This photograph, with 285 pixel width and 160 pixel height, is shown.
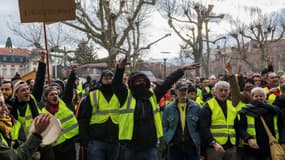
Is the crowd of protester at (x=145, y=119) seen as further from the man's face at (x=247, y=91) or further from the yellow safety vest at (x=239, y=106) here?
the man's face at (x=247, y=91)

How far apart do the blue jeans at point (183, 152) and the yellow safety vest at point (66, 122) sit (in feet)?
4.98

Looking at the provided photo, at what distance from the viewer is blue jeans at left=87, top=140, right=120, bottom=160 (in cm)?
645

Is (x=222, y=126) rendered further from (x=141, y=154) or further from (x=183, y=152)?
(x=141, y=154)

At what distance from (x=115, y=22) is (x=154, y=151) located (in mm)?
20752

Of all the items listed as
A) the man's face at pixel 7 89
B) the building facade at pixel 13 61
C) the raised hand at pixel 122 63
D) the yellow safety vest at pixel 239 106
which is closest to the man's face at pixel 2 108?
the raised hand at pixel 122 63

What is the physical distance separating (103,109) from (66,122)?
588mm

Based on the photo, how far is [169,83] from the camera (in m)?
6.48

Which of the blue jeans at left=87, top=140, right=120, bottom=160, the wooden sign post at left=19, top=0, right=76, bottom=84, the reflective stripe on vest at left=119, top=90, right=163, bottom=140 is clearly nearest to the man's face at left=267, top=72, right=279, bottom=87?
the reflective stripe on vest at left=119, top=90, right=163, bottom=140

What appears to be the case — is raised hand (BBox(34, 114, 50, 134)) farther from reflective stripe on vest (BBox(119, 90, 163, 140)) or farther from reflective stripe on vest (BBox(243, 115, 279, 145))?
reflective stripe on vest (BBox(243, 115, 279, 145))

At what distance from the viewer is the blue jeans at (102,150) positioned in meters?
6.45

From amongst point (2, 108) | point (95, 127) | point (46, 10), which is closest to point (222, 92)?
point (95, 127)

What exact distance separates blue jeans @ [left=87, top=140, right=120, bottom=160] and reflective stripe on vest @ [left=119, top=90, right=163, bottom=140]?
0.49 meters

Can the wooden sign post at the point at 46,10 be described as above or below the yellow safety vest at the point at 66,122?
above

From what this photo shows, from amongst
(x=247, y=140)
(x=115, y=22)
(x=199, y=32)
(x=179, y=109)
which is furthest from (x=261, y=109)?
(x=199, y=32)
